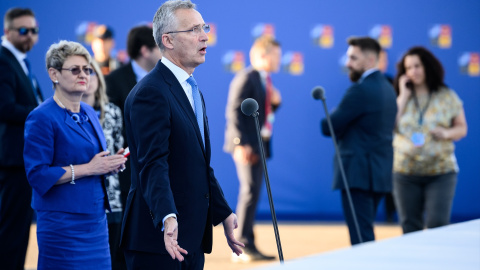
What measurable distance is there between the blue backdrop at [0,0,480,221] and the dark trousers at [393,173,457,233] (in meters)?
3.75

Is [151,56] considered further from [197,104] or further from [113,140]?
[197,104]

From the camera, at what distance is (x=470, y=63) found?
8.72 meters

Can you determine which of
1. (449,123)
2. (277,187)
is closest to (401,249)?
(449,123)

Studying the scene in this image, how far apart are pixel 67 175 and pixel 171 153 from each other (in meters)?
0.85

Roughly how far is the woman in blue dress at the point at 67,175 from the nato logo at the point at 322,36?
5973mm

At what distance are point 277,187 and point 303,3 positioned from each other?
2284mm

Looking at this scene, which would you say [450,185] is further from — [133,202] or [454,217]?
[454,217]

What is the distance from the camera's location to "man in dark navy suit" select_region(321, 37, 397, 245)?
181 inches

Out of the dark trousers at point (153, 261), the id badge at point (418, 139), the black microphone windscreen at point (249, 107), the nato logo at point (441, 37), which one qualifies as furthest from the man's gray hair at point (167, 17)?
the nato logo at point (441, 37)

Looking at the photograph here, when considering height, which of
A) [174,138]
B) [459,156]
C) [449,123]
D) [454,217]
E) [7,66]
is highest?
[7,66]

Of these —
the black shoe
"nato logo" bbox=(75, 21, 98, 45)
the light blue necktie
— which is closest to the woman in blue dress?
the light blue necktie

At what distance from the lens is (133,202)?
2.48 m

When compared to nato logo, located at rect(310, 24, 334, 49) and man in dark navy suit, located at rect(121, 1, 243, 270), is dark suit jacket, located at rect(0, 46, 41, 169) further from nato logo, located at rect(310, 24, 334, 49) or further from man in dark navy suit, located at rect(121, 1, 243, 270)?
nato logo, located at rect(310, 24, 334, 49)

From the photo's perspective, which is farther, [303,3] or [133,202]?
[303,3]
